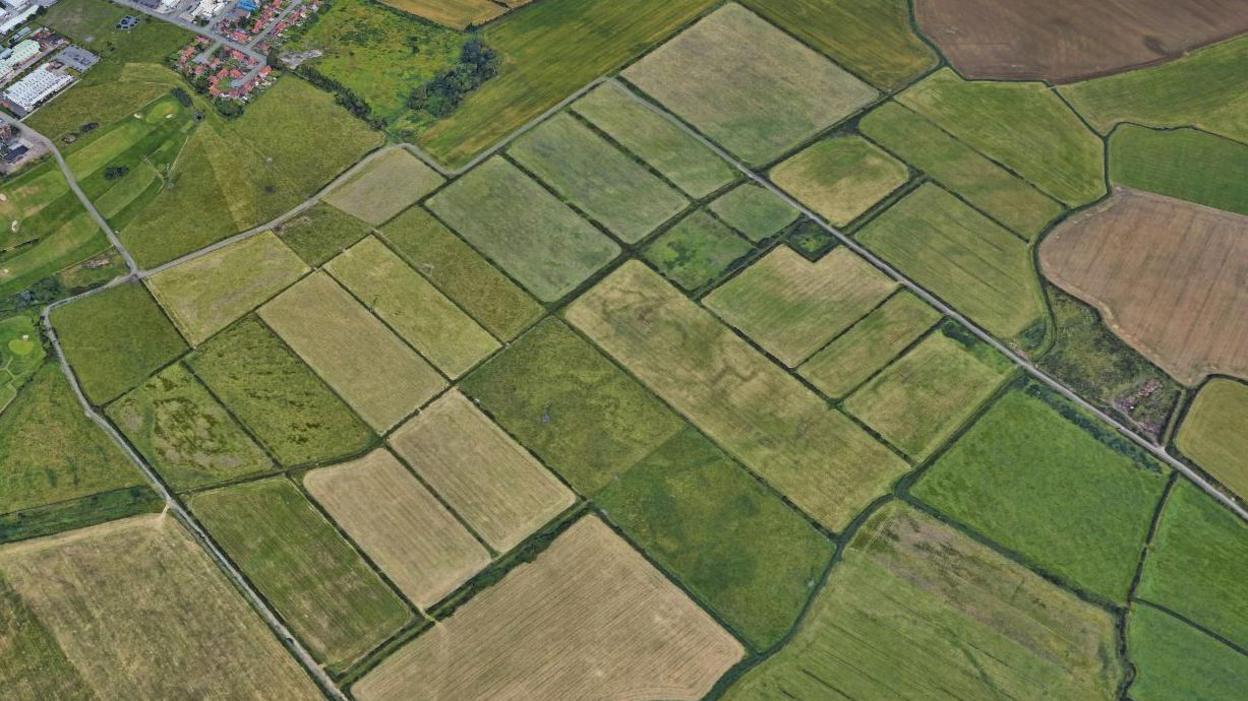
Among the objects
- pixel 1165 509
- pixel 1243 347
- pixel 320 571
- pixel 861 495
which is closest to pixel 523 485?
pixel 320 571

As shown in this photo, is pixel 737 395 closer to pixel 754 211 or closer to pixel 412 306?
pixel 754 211

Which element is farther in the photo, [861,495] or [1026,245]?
[1026,245]

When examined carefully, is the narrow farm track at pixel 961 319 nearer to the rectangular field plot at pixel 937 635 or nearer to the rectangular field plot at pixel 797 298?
the rectangular field plot at pixel 797 298

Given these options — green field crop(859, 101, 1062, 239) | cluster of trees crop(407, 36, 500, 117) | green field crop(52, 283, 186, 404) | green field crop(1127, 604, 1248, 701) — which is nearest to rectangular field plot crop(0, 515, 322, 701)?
green field crop(52, 283, 186, 404)

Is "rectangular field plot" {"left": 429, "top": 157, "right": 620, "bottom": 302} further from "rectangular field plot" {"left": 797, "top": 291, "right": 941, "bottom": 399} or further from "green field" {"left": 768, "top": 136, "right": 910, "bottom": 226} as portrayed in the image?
"rectangular field plot" {"left": 797, "top": 291, "right": 941, "bottom": 399}

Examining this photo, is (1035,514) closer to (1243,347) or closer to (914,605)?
(914,605)

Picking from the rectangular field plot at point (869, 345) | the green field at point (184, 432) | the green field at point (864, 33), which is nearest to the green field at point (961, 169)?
the green field at point (864, 33)
